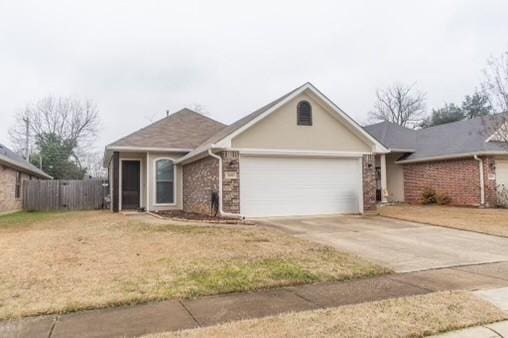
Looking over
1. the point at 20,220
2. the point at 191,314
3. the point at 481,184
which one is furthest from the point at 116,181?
the point at 481,184

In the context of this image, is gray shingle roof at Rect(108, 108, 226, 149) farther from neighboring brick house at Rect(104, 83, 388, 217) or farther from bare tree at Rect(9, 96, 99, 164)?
bare tree at Rect(9, 96, 99, 164)

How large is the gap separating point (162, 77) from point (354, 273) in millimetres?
21987

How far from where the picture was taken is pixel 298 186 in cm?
1424

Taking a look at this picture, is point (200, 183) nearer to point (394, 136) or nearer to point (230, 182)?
point (230, 182)

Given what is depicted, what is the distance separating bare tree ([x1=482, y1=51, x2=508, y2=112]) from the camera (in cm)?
1502

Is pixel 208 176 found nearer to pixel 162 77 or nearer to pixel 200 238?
pixel 200 238

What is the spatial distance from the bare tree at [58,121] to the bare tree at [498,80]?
35116mm

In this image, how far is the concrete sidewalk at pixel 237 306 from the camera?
404cm

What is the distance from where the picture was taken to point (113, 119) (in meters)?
41.1

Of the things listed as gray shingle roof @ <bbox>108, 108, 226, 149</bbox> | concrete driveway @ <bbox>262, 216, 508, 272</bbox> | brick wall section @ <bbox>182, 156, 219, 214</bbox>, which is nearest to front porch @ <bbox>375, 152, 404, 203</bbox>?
gray shingle roof @ <bbox>108, 108, 226, 149</bbox>

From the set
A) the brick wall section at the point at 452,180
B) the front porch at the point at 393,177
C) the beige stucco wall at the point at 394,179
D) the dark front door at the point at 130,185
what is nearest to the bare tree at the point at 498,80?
the brick wall section at the point at 452,180

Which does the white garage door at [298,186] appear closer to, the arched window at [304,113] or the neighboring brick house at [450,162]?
the arched window at [304,113]

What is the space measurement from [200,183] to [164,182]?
3.14 m

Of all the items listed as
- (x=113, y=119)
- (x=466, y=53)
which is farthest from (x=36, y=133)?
(x=466, y=53)
